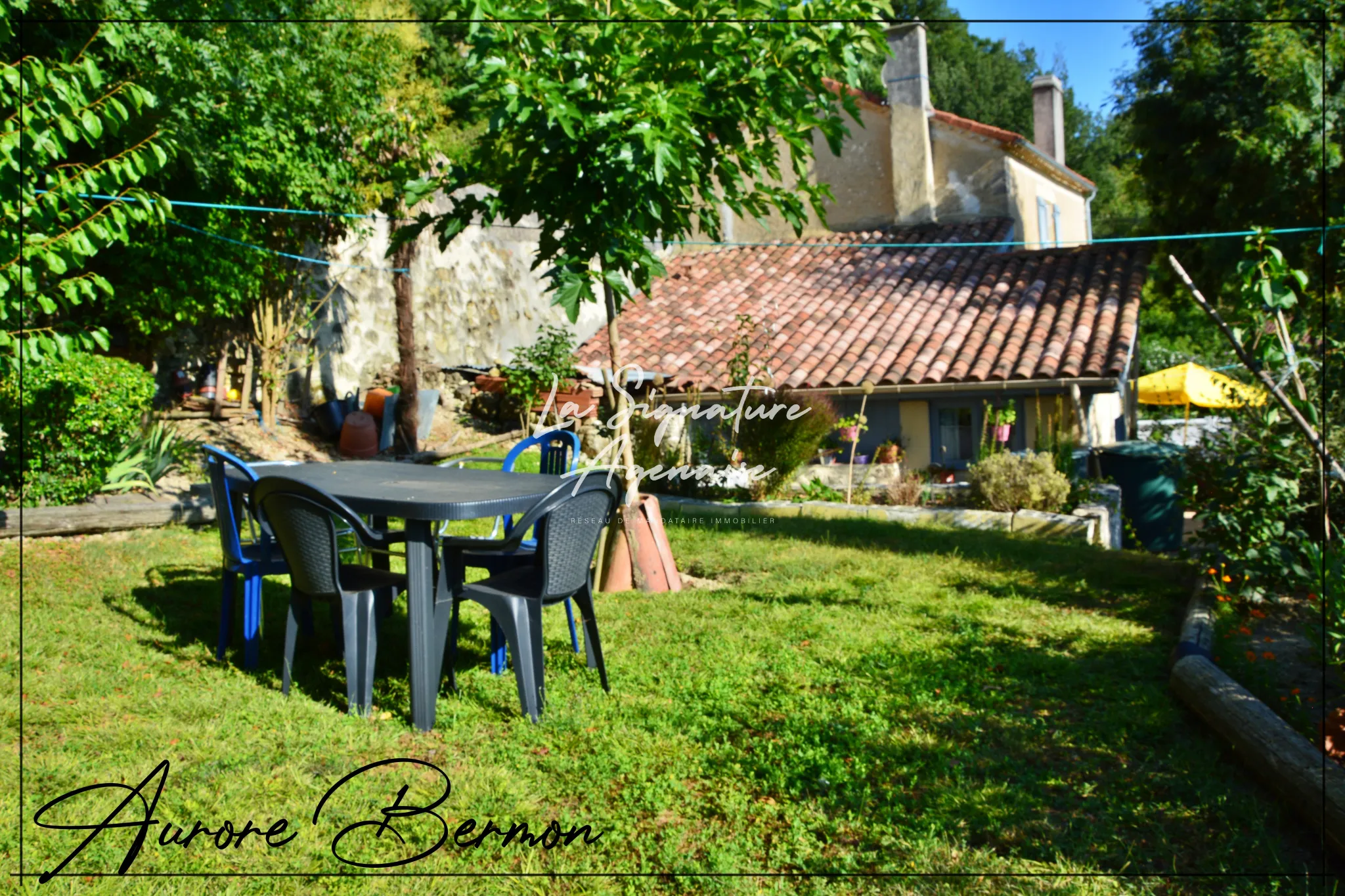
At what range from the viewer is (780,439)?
10.5 metres

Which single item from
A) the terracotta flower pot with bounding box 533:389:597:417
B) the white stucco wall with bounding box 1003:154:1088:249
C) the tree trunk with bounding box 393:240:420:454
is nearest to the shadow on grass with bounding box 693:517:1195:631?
the terracotta flower pot with bounding box 533:389:597:417

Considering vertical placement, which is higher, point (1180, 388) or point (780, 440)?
point (1180, 388)

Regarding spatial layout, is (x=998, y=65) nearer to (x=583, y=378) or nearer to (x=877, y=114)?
(x=877, y=114)

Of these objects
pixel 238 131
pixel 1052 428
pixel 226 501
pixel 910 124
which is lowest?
pixel 226 501

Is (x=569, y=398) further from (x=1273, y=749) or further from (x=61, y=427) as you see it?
(x=1273, y=749)

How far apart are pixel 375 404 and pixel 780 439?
6.92 meters

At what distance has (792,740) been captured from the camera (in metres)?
3.57

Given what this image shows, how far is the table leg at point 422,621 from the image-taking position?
3676mm

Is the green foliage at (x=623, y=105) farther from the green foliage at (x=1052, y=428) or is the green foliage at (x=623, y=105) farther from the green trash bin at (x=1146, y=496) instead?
the green trash bin at (x=1146, y=496)

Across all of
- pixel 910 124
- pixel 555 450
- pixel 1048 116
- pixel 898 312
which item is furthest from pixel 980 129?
pixel 555 450

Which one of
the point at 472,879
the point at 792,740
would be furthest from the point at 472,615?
the point at 472,879

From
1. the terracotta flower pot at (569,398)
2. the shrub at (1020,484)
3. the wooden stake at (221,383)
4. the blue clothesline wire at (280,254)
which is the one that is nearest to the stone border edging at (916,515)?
the shrub at (1020,484)

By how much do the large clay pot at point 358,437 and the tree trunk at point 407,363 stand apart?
0.49 m

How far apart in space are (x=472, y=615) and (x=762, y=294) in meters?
11.1
